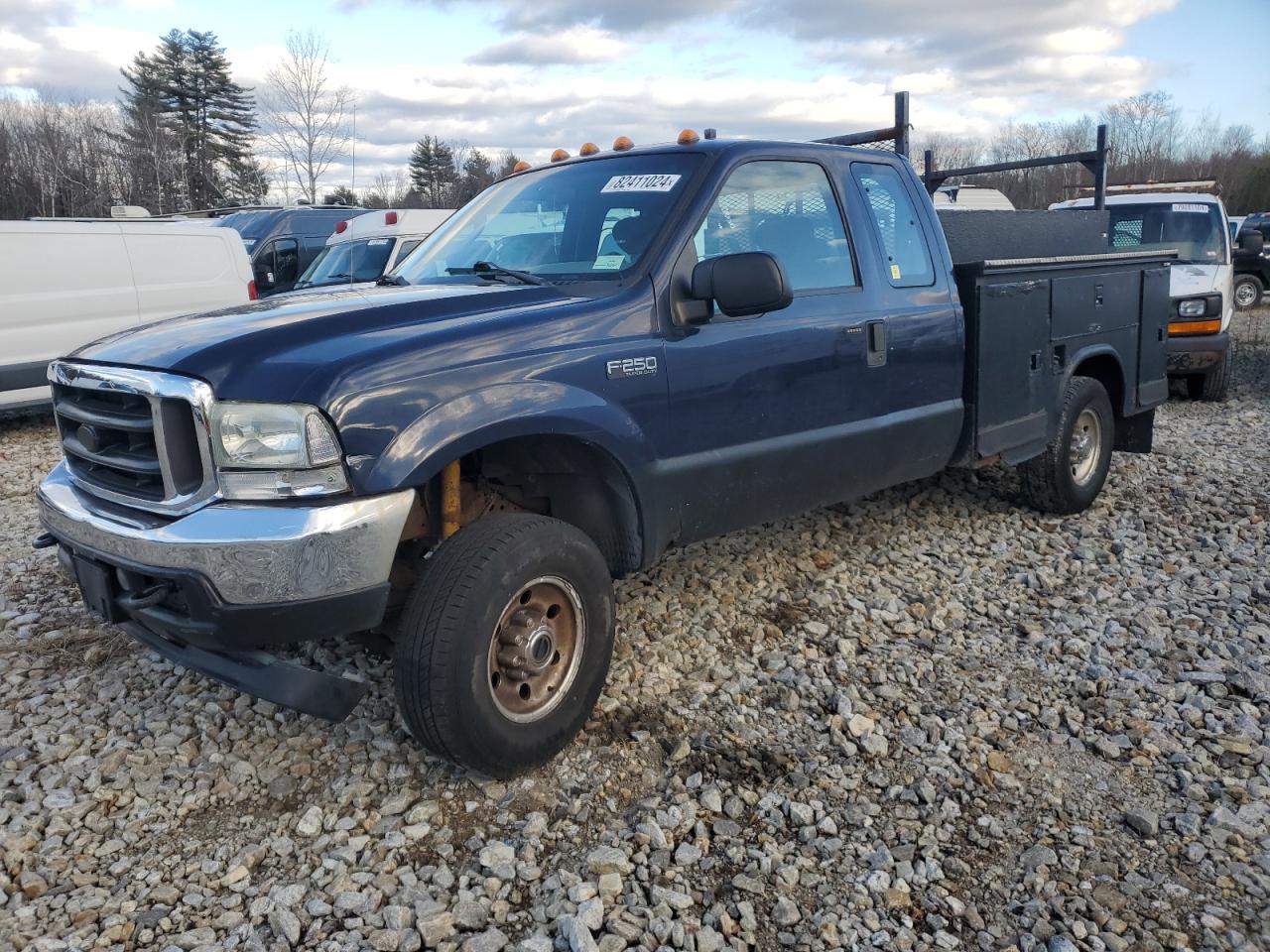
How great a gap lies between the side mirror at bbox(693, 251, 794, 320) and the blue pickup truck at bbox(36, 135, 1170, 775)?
10mm

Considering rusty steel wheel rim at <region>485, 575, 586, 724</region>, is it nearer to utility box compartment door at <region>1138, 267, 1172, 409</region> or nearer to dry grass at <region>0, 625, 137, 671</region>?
dry grass at <region>0, 625, 137, 671</region>

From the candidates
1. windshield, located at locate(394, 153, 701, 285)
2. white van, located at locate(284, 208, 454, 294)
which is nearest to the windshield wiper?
windshield, located at locate(394, 153, 701, 285)

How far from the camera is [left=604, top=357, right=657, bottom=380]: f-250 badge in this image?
326cm

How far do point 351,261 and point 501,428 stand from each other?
9.92m

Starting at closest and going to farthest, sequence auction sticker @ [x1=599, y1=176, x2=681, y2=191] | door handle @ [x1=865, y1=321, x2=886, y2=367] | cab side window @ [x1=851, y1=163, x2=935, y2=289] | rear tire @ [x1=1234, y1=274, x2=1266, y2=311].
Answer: auction sticker @ [x1=599, y1=176, x2=681, y2=191]
door handle @ [x1=865, y1=321, x2=886, y2=367]
cab side window @ [x1=851, y1=163, x2=935, y2=289]
rear tire @ [x1=1234, y1=274, x2=1266, y2=311]

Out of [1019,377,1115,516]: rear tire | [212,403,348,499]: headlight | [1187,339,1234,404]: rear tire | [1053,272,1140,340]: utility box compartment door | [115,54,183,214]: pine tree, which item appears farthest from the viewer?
[115,54,183,214]: pine tree

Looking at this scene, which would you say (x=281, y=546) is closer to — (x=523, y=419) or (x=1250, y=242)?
(x=523, y=419)

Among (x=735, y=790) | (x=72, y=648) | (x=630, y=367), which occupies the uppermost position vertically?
(x=630, y=367)

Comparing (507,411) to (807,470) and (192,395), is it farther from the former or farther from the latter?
(807,470)

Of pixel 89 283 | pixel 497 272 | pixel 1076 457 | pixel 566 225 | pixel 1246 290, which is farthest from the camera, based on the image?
pixel 1246 290

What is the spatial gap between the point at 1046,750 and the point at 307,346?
2652 mm

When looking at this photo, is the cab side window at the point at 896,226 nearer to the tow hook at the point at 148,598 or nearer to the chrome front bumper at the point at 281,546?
the chrome front bumper at the point at 281,546

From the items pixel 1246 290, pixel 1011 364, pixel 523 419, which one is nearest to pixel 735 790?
pixel 523 419

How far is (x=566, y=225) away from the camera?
3.86 meters
